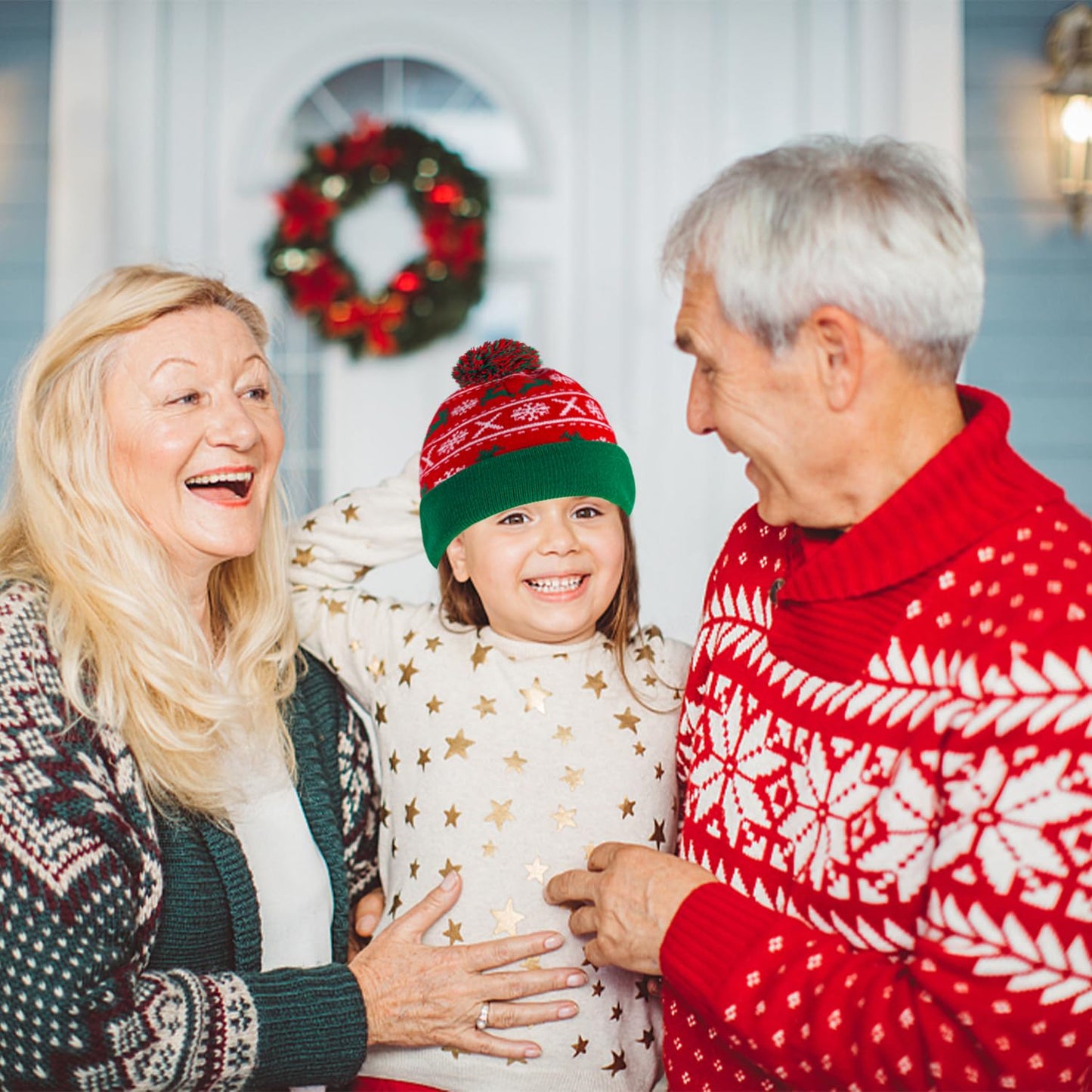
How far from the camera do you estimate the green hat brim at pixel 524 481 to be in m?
1.90

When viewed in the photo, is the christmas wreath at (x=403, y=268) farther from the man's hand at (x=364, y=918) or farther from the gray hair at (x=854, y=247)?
the gray hair at (x=854, y=247)

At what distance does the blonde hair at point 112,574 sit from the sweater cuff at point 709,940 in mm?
683

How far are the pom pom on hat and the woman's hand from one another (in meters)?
0.83

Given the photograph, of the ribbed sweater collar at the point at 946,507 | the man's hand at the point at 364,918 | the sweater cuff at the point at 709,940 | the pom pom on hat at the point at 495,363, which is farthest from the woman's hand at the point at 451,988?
the pom pom on hat at the point at 495,363

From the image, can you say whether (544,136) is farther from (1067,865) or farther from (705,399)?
(1067,865)

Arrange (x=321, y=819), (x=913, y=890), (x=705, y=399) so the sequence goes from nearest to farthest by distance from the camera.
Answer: (x=913, y=890), (x=705, y=399), (x=321, y=819)

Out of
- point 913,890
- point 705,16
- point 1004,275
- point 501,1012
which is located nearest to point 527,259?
point 705,16

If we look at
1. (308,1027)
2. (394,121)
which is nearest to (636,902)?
(308,1027)

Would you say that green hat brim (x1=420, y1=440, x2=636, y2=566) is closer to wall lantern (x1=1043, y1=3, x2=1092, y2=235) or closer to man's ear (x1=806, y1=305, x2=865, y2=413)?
man's ear (x1=806, y1=305, x2=865, y2=413)

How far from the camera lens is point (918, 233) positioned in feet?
4.39

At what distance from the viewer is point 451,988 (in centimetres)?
171

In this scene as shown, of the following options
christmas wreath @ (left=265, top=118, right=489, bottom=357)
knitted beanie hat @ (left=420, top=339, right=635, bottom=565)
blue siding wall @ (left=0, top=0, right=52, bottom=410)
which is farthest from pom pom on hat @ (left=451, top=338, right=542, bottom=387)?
blue siding wall @ (left=0, top=0, right=52, bottom=410)

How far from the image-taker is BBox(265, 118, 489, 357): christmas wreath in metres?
3.72

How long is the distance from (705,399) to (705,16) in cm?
268
